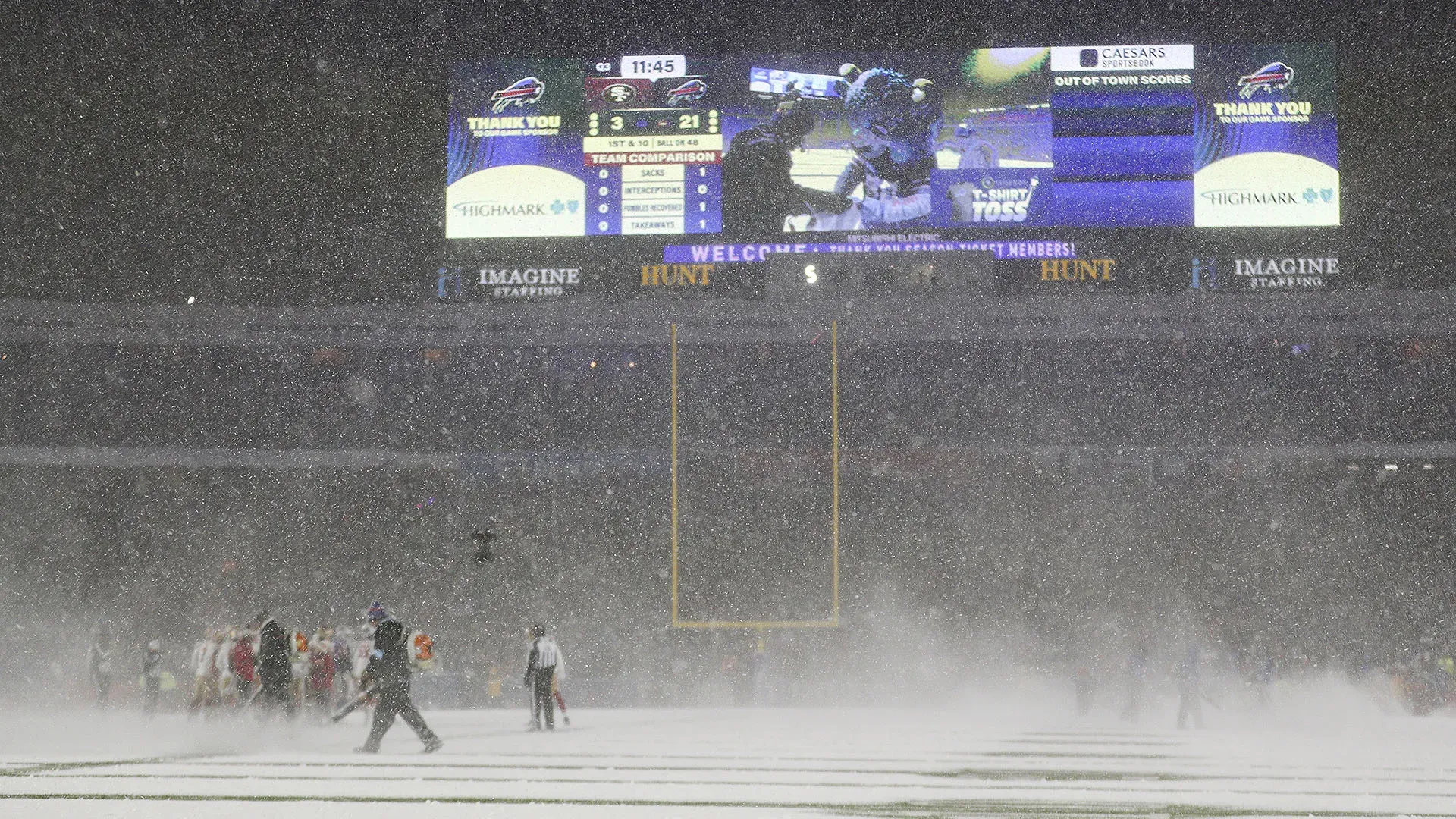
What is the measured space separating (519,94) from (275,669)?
38.7ft

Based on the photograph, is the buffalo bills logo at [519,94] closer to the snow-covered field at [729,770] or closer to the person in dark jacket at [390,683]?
the snow-covered field at [729,770]

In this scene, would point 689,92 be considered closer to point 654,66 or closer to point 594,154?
point 654,66

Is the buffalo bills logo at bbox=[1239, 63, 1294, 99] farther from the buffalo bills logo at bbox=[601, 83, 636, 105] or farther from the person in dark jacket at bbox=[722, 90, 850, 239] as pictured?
the buffalo bills logo at bbox=[601, 83, 636, 105]

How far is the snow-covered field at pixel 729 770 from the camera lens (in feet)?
22.2

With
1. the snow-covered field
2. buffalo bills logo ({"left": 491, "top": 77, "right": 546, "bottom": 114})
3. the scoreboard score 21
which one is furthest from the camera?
buffalo bills logo ({"left": 491, "top": 77, "right": 546, "bottom": 114})

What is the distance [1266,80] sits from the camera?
21.6m

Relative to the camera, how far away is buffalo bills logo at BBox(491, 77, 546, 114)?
72.2ft

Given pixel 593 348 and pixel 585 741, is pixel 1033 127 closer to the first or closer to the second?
pixel 593 348

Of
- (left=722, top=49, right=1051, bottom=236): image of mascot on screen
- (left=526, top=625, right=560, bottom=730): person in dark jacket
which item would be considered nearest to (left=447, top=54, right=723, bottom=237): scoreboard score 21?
(left=722, top=49, right=1051, bottom=236): image of mascot on screen

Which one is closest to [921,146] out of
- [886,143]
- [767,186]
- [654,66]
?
[886,143]

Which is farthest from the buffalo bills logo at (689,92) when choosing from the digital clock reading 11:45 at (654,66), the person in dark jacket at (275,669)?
the person in dark jacket at (275,669)

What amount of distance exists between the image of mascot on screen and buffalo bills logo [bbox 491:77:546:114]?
313 centimetres

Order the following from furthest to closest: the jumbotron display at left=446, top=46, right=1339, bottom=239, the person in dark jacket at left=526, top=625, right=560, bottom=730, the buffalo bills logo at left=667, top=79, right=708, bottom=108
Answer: the buffalo bills logo at left=667, top=79, right=708, bottom=108
the jumbotron display at left=446, top=46, right=1339, bottom=239
the person in dark jacket at left=526, top=625, right=560, bottom=730

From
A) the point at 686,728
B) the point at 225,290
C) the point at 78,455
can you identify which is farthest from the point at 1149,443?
the point at 78,455
